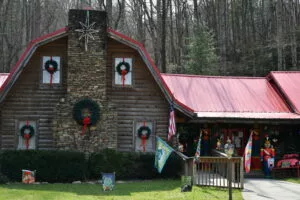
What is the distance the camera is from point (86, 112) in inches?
610

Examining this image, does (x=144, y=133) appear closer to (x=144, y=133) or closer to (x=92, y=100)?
(x=144, y=133)

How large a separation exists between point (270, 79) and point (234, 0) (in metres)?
20.8

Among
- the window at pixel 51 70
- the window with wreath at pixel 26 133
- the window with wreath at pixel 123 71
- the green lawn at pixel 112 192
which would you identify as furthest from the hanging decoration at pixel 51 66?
the green lawn at pixel 112 192

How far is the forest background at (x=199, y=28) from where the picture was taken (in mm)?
33562

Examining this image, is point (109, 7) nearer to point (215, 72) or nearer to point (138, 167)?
point (215, 72)

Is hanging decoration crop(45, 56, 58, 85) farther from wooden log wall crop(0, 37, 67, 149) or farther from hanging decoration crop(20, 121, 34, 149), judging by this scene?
hanging decoration crop(20, 121, 34, 149)

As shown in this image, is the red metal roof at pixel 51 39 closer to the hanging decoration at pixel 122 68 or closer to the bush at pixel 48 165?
the hanging decoration at pixel 122 68

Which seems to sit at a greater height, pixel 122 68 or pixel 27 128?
pixel 122 68

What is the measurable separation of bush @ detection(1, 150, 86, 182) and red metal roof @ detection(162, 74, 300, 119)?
605cm

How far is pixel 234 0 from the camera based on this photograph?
4066 centimetres

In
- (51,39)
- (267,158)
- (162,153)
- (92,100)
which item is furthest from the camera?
(267,158)

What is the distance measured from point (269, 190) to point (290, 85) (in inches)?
356

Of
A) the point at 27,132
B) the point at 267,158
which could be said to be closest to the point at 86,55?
the point at 27,132

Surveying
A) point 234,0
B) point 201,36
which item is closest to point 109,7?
point 201,36
